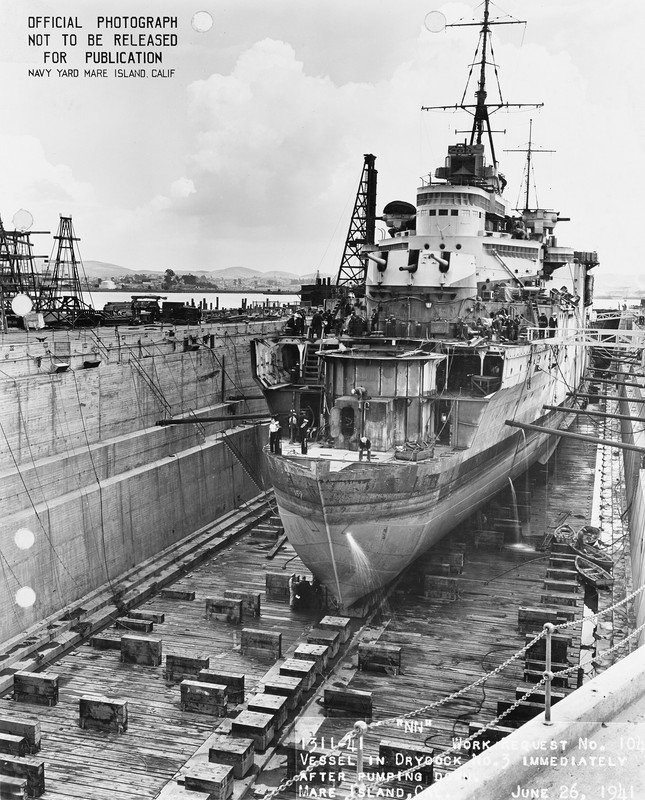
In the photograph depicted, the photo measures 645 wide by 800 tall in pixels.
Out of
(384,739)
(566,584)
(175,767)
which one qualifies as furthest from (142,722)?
(566,584)

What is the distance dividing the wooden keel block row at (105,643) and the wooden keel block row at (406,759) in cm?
640

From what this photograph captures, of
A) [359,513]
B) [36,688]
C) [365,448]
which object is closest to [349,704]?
[359,513]

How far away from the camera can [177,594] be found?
59.7 feet

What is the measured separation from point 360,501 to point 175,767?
6522 millimetres

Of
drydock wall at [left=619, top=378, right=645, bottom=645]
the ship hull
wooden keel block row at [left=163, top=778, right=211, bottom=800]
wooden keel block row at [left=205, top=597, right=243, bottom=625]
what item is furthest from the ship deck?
drydock wall at [left=619, top=378, right=645, bottom=645]

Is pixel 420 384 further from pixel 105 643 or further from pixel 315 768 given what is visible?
pixel 315 768

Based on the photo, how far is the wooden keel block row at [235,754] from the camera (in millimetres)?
10992

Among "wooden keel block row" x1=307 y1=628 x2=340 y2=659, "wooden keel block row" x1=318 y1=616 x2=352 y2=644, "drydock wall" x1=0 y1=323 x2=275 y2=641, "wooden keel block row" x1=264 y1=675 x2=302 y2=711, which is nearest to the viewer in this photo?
"wooden keel block row" x1=264 y1=675 x2=302 y2=711

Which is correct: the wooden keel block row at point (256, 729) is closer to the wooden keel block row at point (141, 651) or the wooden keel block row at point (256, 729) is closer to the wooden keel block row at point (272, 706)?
the wooden keel block row at point (272, 706)

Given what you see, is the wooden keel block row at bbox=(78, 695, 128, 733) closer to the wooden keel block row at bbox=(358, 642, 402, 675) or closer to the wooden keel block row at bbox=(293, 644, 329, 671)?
the wooden keel block row at bbox=(293, 644, 329, 671)

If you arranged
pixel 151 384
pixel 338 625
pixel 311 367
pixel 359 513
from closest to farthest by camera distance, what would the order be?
pixel 338 625 < pixel 359 513 < pixel 151 384 < pixel 311 367

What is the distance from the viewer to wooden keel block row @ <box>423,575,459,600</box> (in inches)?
704

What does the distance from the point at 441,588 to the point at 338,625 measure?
3.19m

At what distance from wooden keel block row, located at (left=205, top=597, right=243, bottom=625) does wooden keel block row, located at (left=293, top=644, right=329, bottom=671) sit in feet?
7.93
